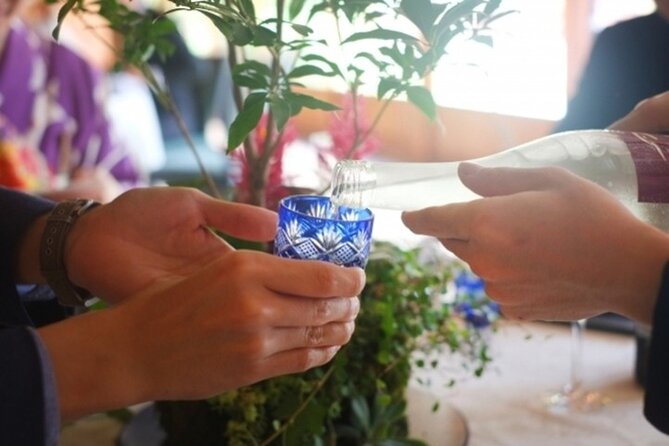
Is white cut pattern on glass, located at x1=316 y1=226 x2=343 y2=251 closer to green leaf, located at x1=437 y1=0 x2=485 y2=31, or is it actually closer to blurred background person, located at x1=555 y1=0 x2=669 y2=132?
green leaf, located at x1=437 y1=0 x2=485 y2=31

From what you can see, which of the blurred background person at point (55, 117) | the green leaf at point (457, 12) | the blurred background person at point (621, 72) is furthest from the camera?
the blurred background person at point (55, 117)

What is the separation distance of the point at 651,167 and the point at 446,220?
0.64 ft

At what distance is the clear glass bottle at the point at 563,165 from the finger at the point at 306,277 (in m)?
0.08

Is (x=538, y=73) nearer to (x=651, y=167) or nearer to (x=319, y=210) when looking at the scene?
(x=651, y=167)

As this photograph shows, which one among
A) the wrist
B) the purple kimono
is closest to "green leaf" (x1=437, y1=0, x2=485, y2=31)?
the wrist

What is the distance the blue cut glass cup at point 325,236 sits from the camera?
1.95ft

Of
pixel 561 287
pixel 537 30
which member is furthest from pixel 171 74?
pixel 561 287

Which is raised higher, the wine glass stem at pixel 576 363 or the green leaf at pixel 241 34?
the green leaf at pixel 241 34

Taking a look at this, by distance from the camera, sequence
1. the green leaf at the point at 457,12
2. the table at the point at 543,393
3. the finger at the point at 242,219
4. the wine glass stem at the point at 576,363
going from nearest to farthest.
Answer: the green leaf at the point at 457,12
the finger at the point at 242,219
the table at the point at 543,393
the wine glass stem at the point at 576,363

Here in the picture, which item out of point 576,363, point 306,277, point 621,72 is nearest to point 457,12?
point 306,277

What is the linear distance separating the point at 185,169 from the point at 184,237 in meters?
2.33

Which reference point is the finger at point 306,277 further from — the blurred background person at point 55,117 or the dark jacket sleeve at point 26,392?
the blurred background person at point 55,117

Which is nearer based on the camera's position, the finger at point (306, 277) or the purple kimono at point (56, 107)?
the finger at point (306, 277)

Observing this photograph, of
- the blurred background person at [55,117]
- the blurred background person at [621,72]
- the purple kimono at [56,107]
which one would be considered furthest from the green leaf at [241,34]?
the purple kimono at [56,107]
